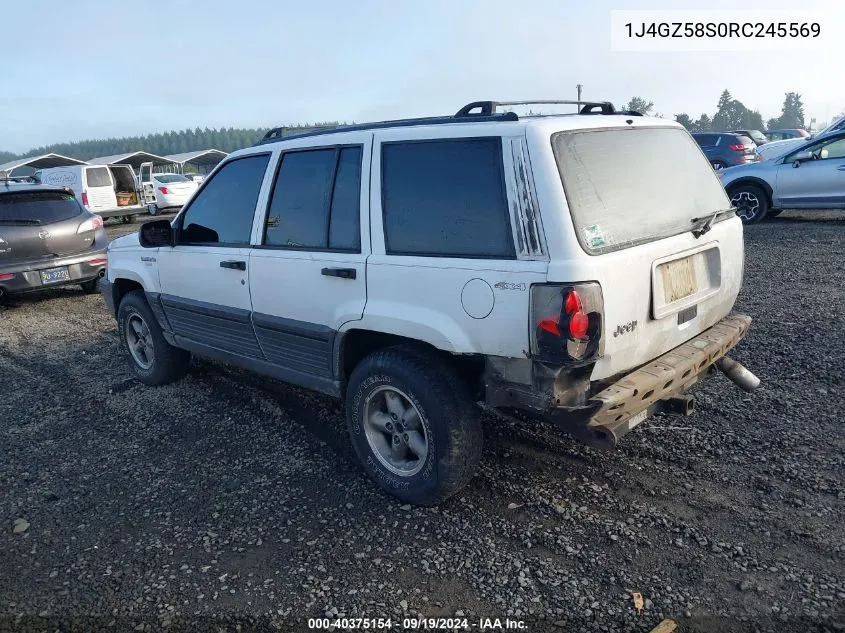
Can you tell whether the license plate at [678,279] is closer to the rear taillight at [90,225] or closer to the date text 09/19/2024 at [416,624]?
the date text 09/19/2024 at [416,624]

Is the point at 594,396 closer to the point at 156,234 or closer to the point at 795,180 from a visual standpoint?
the point at 156,234

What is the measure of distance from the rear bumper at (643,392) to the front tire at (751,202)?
356 inches

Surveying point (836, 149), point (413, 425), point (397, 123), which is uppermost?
point (397, 123)

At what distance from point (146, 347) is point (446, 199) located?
11.4ft

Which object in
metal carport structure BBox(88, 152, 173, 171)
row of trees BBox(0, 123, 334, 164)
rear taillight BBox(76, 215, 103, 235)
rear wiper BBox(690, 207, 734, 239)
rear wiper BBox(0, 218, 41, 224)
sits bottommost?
rear wiper BBox(690, 207, 734, 239)

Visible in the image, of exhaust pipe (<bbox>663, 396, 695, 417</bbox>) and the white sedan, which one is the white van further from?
exhaust pipe (<bbox>663, 396, 695, 417</bbox>)

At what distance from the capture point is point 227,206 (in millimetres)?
4219

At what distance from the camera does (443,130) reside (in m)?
3.07

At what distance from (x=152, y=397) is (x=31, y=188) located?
210 inches

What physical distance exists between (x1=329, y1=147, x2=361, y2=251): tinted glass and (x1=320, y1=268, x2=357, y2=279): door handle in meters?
0.13

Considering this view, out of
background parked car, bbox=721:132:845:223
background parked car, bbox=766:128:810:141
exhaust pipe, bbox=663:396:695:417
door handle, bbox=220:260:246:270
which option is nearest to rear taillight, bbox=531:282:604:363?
exhaust pipe, bbox=663:396:695:417

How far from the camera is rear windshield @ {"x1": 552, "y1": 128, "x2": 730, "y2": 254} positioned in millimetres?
2748

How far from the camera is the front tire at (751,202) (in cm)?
1113

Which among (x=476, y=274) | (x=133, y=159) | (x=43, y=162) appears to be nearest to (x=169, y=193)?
(x=133, y=159)
